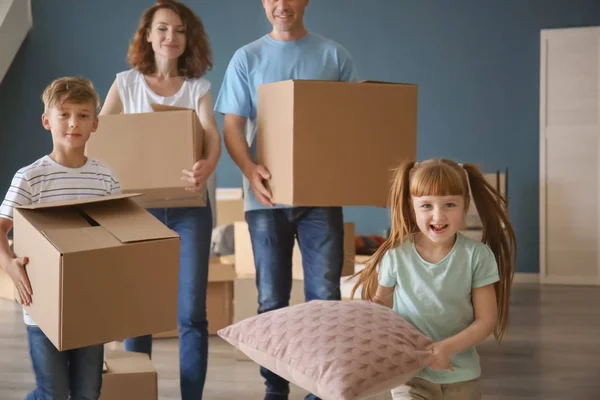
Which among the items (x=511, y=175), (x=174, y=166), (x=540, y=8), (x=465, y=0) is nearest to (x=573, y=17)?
(x=540, y=8)

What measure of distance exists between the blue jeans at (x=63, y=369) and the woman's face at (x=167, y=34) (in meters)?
0.87

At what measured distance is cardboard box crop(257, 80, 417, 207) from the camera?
219 cm

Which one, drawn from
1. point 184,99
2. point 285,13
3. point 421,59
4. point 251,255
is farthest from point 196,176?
point 421,59

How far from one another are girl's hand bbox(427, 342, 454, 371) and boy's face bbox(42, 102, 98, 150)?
919 millimetres

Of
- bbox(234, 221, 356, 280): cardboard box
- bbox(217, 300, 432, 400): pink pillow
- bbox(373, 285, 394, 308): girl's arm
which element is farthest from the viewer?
bbox(234, 221, 356, 280): cardboard box

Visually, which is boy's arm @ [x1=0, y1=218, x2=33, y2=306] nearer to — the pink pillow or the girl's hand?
the pink pillow

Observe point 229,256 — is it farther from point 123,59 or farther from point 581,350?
point 123,59

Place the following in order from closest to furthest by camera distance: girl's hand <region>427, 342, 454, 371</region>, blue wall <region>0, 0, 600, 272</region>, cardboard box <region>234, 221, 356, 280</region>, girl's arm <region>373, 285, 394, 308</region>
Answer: girl's hand <region>427, 342, 454, 371</region> → girl's arm <region>373, 285, 394, 308</region> → cardboard box <region>234, 221, 356, 280</region> → blue wall <region>0, 0, 600, 272</region>

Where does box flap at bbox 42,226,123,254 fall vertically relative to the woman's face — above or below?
below

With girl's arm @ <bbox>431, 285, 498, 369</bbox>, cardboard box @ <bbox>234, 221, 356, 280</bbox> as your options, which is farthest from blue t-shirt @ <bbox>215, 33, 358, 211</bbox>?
cardboard box @ <bbox>234, 221, 356, 280</bbox>

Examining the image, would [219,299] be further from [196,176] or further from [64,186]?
[64,186]

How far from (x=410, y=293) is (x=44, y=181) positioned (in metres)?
0.85

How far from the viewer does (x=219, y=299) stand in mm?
3943

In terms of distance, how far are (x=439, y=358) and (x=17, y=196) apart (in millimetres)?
970
